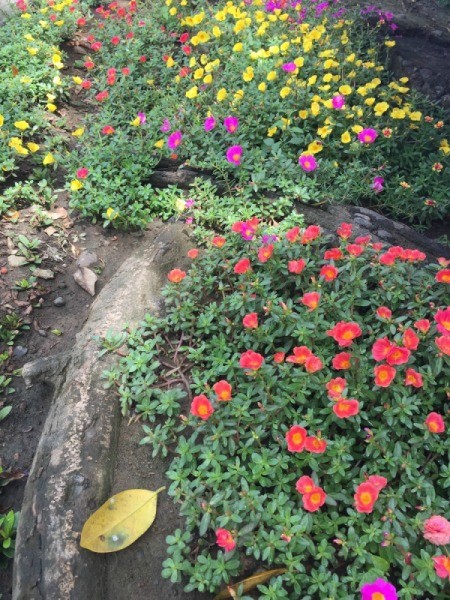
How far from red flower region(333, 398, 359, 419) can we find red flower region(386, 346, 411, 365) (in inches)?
9.5

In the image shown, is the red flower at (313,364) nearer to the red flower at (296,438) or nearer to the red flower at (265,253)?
the red flower at (296,438)

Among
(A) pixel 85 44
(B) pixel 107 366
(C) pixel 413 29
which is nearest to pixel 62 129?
(A) pixel 85 44

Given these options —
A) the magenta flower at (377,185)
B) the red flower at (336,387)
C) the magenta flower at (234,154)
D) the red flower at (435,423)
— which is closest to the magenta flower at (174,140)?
the magenta flower at (234,154)

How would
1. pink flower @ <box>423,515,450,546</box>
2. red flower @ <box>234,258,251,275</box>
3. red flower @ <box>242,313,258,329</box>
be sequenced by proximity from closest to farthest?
pink flower @ <box>423,515,450,546</box>, red flower @ <box>242,313,258,329</box>, red flower @ <box>234,258,251,275</box>

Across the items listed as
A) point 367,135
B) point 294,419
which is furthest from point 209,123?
point 294,419

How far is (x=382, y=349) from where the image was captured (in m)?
2.07

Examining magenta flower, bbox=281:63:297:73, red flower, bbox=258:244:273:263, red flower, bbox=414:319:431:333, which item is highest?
magenta flower, bbox=281:63:297:73

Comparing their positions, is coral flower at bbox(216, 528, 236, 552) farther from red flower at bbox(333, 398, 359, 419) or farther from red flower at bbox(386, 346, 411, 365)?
red flower at bbox(386, 346, 411, 365)

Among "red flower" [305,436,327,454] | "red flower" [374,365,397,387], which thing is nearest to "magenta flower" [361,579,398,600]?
"red flower" [305,436,327,454]

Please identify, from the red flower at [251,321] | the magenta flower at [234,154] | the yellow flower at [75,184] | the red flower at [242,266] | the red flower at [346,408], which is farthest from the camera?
the yellow flower at [75,184]

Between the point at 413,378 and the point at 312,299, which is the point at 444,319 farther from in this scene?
the point at 312,299

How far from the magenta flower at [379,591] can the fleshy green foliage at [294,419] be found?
0.33 feet

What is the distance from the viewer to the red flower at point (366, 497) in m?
1.77

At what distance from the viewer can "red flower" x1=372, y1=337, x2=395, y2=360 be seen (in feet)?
6.74
